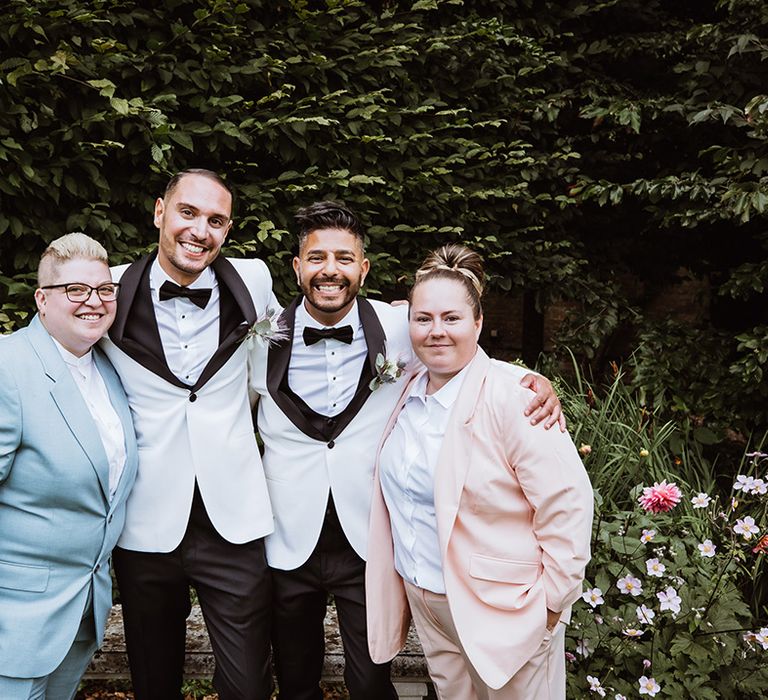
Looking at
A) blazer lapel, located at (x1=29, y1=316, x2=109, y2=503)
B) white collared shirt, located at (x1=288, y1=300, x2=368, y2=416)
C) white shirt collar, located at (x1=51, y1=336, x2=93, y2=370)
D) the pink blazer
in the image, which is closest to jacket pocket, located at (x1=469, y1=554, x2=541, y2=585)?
the pink blazer

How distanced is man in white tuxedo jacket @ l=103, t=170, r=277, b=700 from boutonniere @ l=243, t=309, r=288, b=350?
0.04m

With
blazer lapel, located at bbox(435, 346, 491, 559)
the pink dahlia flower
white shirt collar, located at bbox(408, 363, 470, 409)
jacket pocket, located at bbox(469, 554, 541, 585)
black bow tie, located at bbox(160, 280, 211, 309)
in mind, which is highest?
black bow tie, located at bbox(160, 280, 211, 309)

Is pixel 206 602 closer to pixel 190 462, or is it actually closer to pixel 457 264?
pixel 190 462

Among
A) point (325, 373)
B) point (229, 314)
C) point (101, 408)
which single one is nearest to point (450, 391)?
point (325, 373)

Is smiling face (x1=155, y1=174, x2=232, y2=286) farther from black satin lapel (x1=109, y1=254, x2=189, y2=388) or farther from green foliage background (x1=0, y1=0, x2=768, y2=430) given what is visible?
green foliage background (x1=0, y1=0, x2=768, y2=430)

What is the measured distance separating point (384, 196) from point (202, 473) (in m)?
2.88

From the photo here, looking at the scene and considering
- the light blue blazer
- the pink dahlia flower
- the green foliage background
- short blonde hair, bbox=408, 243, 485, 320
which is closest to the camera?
the light blue blazer

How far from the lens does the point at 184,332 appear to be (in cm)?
272

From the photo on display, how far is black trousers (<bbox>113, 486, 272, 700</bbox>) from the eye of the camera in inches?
108

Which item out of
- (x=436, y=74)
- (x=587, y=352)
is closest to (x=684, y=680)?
(x=587, y=352)

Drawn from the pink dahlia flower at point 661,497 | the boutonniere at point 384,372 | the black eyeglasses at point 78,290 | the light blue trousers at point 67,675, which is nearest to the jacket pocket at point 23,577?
the light blue trousers at point 67,675

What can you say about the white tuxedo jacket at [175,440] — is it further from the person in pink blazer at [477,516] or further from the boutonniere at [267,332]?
the person in pink blazer at [477,516]

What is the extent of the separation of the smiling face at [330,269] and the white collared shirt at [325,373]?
0.50ft

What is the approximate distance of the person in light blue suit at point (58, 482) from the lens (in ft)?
7.59
